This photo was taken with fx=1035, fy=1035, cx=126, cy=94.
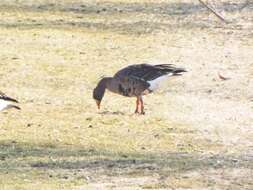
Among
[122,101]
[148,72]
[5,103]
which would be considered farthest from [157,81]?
[5,103]

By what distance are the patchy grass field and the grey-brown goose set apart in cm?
23

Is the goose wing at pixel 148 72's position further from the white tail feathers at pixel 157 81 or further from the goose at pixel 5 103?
the goose at pixel 5 103

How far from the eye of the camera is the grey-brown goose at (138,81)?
1165cm

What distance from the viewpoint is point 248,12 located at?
2002 centimetres

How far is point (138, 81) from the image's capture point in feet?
38.2

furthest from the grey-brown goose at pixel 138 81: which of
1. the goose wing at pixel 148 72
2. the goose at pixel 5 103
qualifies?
the goose at pixel 5 103

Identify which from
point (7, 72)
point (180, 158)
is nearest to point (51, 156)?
point (180, 158)

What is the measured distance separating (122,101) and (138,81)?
95 cm

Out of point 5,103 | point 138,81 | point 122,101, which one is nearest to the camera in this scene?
point 5,103

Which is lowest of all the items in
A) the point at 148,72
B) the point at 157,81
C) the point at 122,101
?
the point at 122,101

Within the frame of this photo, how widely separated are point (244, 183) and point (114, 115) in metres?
3.20

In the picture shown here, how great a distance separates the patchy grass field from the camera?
354 inches

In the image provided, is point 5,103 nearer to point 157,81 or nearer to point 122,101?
point 157,81

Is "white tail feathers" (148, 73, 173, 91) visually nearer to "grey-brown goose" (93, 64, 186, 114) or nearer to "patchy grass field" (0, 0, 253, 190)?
"grey-brown goose" (93, 64, 186, 114)
